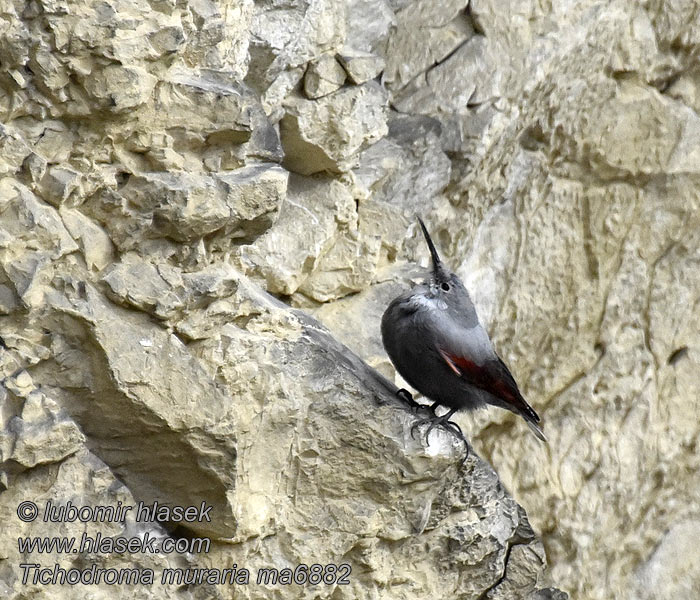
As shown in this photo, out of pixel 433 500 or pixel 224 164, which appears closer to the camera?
pixel 224 164

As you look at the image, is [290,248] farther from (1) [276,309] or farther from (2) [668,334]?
(2) [668,334]

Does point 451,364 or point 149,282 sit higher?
point 149,282

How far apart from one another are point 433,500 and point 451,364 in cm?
49

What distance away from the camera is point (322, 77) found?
13.2 feet

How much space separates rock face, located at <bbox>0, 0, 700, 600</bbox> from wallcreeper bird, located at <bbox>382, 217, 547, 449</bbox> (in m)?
0.15

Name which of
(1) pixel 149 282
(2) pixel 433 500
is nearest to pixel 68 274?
(1) pixel 149 282

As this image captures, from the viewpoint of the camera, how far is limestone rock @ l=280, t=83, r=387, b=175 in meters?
4.00

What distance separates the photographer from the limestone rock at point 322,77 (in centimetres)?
402

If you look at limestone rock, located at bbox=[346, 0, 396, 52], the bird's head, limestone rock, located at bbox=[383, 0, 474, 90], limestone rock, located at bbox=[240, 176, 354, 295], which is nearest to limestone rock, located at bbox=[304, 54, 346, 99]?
limestone rock, located at bbox=[346, 0, 396, 52]

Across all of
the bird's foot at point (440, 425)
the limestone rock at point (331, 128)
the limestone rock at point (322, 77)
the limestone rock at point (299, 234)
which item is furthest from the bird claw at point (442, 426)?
the limestone rock at point (322, 77)

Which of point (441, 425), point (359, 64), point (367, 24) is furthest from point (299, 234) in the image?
point (441, 425)

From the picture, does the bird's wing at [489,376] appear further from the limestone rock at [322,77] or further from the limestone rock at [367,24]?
the limestone rock at [367,24]

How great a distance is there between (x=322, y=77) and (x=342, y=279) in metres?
0.84

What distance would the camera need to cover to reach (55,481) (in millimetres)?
2463
